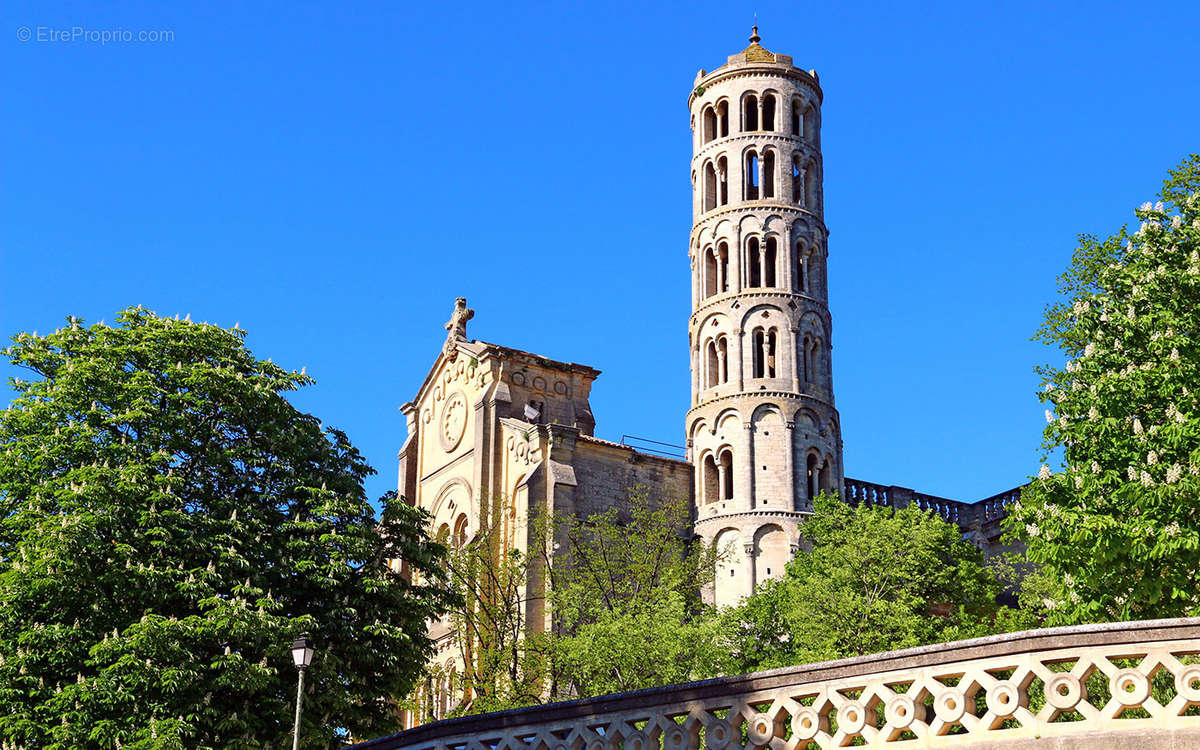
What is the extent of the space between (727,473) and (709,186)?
11172 millimetres

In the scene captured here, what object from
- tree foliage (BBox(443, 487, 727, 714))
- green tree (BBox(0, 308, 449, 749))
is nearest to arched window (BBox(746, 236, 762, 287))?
tree foliage (BBox(443, 487, 727, 714))

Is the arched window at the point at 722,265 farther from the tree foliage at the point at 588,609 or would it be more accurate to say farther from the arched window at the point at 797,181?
the tree foliage at the point at 588,609

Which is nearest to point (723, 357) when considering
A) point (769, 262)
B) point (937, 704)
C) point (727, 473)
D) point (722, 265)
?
point (722, 265)

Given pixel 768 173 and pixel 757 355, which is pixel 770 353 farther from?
pixel 768 173

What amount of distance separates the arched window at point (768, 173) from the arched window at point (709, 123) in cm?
243

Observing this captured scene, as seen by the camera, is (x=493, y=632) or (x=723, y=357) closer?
(x=493, y=632)

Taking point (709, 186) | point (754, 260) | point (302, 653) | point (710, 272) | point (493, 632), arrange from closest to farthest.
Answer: point (302, 653) → point (493, 632) → point (754, 260) → point (710, 272) → point (709, 186)

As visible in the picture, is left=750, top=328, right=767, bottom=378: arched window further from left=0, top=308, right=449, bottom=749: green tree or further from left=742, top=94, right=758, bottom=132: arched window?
left=0, top=308, right=449, bottom=749: green tree

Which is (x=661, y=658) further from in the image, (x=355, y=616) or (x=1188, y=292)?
(x=1188, y=292)

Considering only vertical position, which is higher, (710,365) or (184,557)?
(710,365)

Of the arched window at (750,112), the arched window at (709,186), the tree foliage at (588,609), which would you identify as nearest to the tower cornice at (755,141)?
the arched window at (709,186)

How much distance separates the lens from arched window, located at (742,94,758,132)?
53688 mm

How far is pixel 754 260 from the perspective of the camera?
51.9 m

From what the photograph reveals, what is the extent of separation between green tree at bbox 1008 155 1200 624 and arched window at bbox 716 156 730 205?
29.3m
